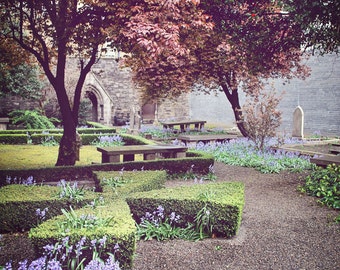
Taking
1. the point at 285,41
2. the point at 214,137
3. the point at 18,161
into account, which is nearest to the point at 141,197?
the point at 285,41

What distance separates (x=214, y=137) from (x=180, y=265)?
10.4 m

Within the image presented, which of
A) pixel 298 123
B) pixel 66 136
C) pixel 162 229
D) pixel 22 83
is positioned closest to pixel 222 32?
pixel 66 136

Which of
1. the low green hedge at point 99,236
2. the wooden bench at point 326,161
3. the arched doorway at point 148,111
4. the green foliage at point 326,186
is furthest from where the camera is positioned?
the arched doorway at point 148,111

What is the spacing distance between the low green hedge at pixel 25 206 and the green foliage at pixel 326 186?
13.4ft

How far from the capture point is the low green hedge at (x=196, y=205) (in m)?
4.76

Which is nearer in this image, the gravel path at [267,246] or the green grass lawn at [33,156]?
the gravel path at [267,246]

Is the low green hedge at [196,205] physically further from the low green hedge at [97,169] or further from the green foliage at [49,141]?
the green foliage at [49,141]

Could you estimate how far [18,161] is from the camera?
10.4 meters

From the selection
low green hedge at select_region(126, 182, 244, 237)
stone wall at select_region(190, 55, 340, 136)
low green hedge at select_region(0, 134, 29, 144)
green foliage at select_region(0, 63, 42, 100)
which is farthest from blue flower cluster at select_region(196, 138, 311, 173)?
green foliage at select_region(0, 63, 42, 100)

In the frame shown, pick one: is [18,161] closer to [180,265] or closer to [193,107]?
[180,265]

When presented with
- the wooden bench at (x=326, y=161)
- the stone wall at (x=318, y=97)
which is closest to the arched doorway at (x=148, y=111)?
the stone wall at (x=318, y=97)

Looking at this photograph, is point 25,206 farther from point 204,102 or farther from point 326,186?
point 204,102

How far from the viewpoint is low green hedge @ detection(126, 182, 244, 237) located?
4758 millimetres

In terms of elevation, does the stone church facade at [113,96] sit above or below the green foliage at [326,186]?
above
